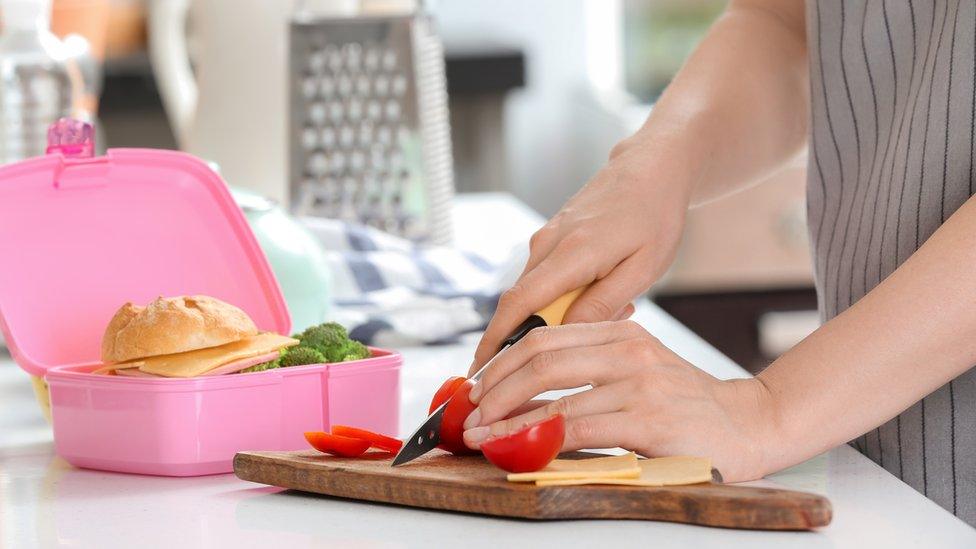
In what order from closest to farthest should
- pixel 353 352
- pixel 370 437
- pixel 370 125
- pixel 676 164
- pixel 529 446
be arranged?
pixel 529 446 < pixel 370 437 < pixel 353 352 < pixel 676 164 < pixel 370 125

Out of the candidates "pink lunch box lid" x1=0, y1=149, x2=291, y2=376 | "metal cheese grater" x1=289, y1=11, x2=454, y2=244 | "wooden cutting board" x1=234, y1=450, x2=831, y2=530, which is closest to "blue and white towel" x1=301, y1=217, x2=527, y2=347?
"metal cheese grater" x1=289, y1=11, x2=454, y2=244

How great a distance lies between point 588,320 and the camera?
885mm

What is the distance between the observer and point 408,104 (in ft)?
5.44

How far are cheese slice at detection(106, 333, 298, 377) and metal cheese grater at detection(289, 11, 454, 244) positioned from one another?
828 mm

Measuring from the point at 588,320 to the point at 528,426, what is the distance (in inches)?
8.5

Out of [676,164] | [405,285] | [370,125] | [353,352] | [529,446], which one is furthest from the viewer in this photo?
Result: [370,125]

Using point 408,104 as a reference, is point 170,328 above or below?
below

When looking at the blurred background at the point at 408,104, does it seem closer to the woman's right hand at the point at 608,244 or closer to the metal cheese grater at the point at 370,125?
the metal cheese grater at the point at 370,125

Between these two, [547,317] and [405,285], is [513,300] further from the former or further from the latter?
[405,285]

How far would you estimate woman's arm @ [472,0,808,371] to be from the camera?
88cm

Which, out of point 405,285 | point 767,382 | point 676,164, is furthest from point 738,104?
point 405,285

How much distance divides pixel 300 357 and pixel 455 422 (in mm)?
136

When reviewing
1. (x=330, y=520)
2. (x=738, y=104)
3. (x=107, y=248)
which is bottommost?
(x=330, y=520)

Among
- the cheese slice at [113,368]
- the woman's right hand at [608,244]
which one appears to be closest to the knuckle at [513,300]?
the woman's right hand at [608,244]
